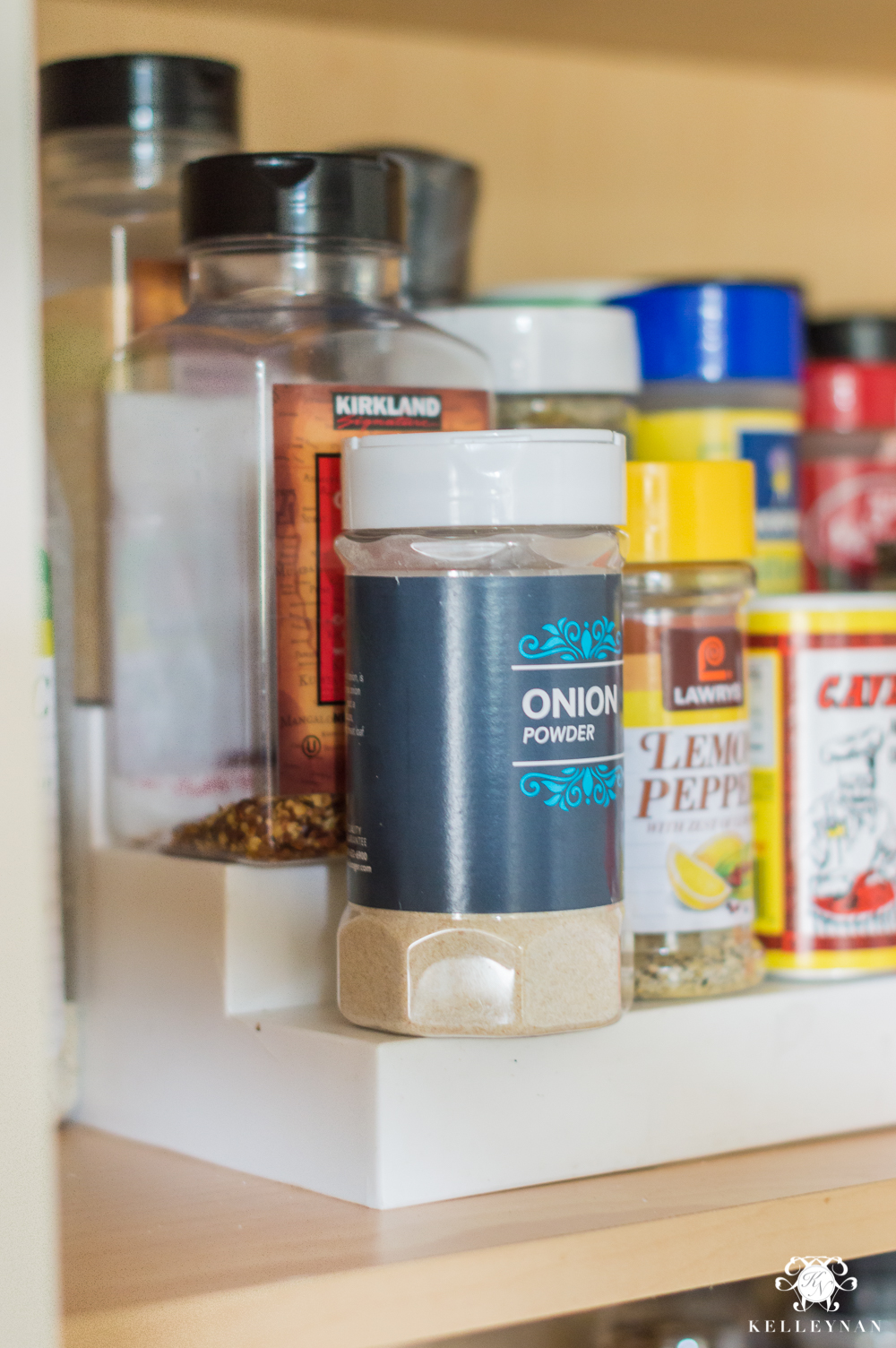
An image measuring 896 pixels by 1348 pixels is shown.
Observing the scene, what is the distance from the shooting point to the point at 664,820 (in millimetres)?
570

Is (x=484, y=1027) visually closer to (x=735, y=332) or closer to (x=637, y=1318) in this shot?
(x=637, y=1318)

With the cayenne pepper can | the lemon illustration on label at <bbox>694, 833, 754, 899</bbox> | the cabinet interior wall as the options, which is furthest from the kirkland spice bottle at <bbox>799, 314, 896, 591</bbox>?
the lemon illustration on label at <bbox>694, 833, 754, 899</bbox>

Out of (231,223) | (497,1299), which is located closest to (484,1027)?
(497,1299)

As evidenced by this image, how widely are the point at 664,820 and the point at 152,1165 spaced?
23 centimetres

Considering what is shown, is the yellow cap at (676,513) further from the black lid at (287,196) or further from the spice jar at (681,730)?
the black lid at (287,196)

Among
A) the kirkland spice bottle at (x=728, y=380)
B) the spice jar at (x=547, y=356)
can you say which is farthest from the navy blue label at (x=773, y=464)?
the spice jar at (x=547, y=356)

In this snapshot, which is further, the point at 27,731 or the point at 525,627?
the point at 525,627

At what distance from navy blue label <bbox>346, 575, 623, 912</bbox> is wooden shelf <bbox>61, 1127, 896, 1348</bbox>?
0.10 m

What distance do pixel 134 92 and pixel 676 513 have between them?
0.92 ft

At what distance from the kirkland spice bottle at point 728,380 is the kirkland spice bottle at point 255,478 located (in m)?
0.16

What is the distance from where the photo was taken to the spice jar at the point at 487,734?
0.47m

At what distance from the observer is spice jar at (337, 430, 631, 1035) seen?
47 centimetres

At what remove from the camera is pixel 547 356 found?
24.5 inches

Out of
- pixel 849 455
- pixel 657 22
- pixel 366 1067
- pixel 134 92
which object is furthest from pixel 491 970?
pixel 657 22
